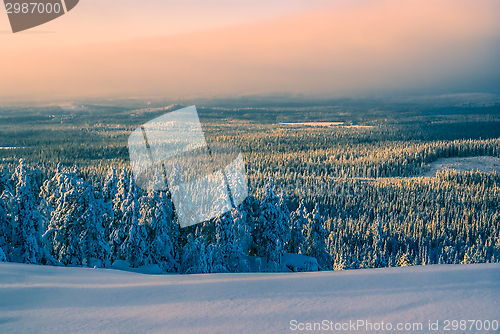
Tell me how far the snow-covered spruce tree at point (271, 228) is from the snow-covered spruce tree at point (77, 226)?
1205cm

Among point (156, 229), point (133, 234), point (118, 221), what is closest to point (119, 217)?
point (118, 221)

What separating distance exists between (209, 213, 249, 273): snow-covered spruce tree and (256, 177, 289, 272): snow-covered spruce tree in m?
2.78

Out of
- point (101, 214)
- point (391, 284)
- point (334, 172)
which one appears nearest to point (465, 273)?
point (391, 284)

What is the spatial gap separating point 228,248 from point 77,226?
10.2 metres

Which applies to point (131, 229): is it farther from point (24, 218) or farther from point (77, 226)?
point (24, 218)

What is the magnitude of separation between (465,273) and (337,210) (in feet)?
323

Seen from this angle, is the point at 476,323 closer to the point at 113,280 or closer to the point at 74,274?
the point at 113,280

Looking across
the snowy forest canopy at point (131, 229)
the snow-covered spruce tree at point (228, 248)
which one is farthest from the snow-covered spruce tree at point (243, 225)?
the snow-covered spruce tree at point (228, 248)

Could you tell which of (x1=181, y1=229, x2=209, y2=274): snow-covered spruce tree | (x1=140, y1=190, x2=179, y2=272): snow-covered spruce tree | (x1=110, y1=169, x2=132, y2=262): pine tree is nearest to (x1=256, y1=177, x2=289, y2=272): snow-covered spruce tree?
(x1=181, y1=229, x2=209, y2=274): snow-covered spruce tree

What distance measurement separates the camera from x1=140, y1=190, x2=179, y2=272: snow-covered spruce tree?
23.2 metres

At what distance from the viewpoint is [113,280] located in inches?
408

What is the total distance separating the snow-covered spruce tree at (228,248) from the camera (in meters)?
24.4

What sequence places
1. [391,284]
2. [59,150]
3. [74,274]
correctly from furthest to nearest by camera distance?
[59,150], [74,274], [391,284]

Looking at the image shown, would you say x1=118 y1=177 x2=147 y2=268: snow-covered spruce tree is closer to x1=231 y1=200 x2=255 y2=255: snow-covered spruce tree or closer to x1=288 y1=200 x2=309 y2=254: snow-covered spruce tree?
x1=231 y1=200 x2=255 y2=255: snow-covered spruce tree
